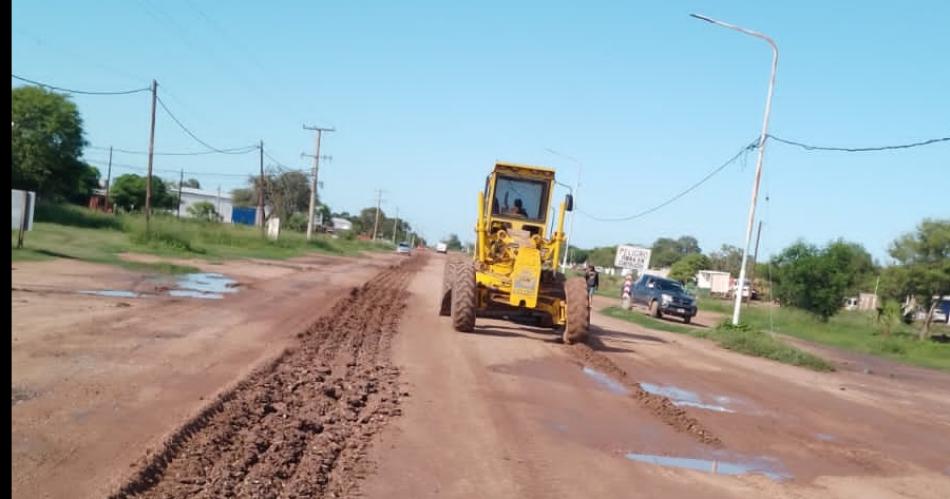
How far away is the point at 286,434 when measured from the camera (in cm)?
746

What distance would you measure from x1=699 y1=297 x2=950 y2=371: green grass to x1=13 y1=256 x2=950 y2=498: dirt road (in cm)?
1508

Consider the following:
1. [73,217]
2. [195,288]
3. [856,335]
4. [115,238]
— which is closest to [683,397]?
[195,288]

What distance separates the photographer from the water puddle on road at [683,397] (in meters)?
12.1

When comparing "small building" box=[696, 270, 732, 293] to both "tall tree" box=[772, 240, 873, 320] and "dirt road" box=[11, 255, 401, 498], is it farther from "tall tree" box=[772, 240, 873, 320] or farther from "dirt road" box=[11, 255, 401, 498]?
"dirt road" box=[11, 255, 401, 498]

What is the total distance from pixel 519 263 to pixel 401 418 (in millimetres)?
9219

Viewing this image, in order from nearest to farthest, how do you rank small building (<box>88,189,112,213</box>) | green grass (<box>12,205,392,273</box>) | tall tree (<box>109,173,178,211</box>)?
green grass (<box>12,205,392,273</box>), small building (<box>88,189,112,213</box>), tall tree (<box>109,173,178,211</box>)

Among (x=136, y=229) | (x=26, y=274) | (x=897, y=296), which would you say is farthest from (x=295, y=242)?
(x=26, y=274)

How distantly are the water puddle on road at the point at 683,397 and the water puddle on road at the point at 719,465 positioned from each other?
131 inches

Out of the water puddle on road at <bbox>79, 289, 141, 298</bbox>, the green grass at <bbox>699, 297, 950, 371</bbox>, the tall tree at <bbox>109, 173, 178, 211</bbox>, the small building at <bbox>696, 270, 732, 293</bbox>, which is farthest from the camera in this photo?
the small building at <bbox>696, 270, 732, 293</bbox>

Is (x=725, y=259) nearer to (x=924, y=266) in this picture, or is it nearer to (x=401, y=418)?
(x=924, y=266)

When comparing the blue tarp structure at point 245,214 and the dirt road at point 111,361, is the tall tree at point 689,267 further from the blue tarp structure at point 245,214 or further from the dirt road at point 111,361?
the dirt road at point 111,361

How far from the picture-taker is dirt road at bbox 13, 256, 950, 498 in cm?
650

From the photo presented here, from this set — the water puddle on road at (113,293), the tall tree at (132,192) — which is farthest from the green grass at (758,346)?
the tall tree at (132,192)

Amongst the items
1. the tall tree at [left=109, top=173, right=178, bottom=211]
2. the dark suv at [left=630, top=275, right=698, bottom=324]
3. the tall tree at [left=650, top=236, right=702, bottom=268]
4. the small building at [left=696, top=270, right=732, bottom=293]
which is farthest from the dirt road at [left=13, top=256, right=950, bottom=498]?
the tall tree at [left=650, top=236, right=702, bottom=268]
